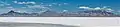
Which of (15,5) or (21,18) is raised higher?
(15,5)

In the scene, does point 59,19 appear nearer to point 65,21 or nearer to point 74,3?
point 65,21

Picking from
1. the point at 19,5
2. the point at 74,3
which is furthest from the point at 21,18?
the point at 74,3

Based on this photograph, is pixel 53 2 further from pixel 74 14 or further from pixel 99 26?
pixel 99 26

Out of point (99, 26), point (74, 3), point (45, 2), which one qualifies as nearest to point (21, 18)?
point (45, 2)

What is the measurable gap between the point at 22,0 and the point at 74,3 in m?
0.49

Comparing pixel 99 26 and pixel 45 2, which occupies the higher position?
pixel 45 2

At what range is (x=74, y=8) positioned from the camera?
76.8 inches

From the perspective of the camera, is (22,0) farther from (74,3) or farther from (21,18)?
(74,3)

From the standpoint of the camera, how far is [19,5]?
196 centimetres

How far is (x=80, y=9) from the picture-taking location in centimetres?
196

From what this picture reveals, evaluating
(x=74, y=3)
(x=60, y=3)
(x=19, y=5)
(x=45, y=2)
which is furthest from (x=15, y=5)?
(x=74, y=3)

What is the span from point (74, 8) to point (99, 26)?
0.94 feet

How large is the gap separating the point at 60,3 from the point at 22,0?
36 cm

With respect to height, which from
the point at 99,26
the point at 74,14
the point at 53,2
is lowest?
the point at 99,26
